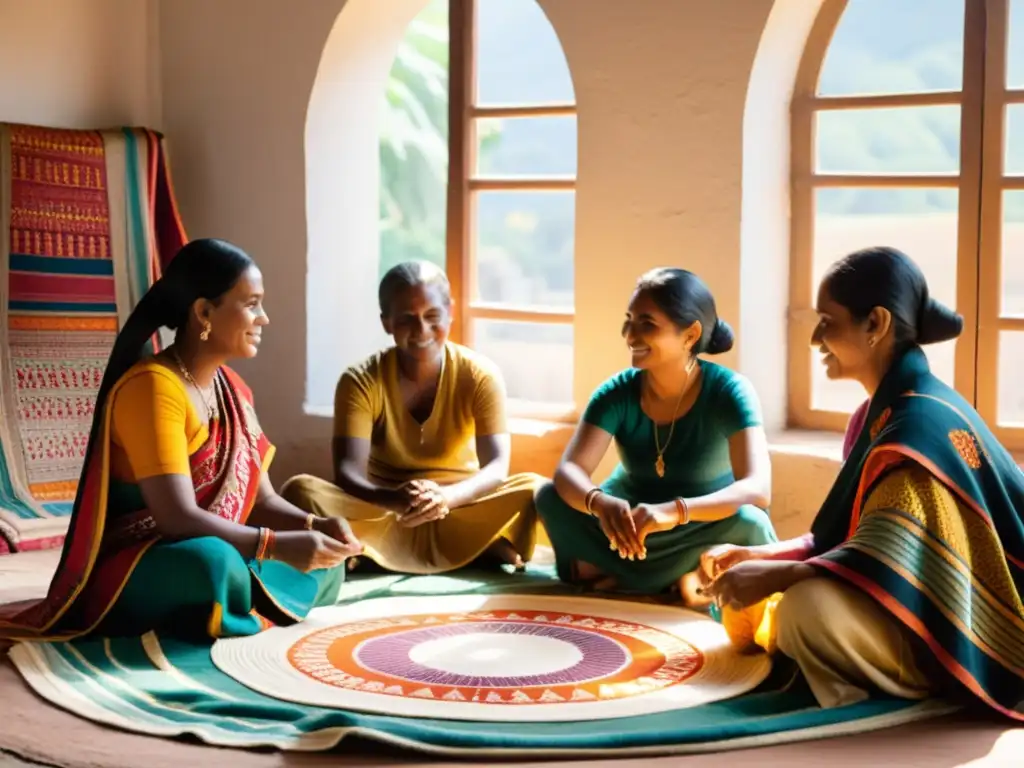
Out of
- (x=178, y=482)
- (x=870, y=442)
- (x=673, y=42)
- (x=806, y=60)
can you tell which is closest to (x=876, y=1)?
(x=806, y=60)

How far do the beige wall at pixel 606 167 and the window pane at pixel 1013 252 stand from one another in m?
0.85

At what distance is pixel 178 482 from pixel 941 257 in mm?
2868

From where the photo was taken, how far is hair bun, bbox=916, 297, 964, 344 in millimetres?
3838

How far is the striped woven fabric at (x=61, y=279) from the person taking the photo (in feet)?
20.4

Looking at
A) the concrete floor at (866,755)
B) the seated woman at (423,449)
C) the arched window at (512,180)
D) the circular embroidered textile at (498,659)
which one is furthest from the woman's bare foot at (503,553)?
the concrete floor at (866,755)

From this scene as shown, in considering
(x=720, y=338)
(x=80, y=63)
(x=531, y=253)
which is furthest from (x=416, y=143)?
(x=720, y=338)

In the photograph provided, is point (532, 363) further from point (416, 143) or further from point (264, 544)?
point (264, 544)

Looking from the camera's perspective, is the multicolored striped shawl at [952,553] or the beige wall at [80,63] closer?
the multicolored striped shawl at [952,553]

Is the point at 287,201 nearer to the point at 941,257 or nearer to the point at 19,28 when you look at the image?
the point at 19,28

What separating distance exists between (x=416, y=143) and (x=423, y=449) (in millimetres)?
7532

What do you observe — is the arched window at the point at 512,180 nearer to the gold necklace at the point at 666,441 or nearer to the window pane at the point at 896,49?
the window pane at the point at 896,49

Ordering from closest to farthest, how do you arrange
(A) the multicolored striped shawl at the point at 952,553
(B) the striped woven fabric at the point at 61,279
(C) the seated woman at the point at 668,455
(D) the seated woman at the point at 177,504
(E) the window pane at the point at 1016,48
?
(A) the multicolored striped shawl at the point at 952,553 → (D) the seated woman at the point at 177,504 → (C) the seated woman at the point at 668,455 → (E) the window pane at the point at 1016,48 → (B) the striped woven fabric at the point at 61,279

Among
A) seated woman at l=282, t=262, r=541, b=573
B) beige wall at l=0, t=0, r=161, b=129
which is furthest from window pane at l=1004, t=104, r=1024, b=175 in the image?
beige wall at l=0, t=0, r=161, b=129

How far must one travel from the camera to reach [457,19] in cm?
638
